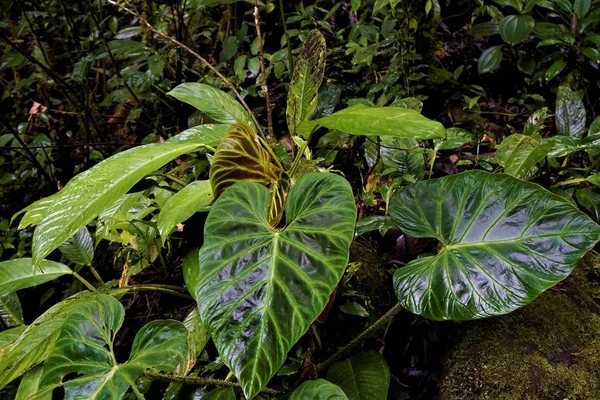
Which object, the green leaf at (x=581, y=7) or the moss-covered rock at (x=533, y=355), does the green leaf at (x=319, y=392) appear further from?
the green leaf at (x=581, y=7)

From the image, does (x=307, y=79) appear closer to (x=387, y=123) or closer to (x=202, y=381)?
(x=387, y=123)

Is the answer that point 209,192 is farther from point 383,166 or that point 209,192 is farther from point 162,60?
point 162,60

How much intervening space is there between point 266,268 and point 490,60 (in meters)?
1.61

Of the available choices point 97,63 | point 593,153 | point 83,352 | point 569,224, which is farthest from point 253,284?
point 97,63

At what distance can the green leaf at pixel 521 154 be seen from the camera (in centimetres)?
111

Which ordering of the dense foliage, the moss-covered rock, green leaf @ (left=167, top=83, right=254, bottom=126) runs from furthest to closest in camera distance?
green leaf @ (left=167, top=83, right=254, bottom=126) → the moss-covered rock → the dense foliage

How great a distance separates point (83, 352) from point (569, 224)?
0.92 metres

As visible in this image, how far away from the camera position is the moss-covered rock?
88 centimetres

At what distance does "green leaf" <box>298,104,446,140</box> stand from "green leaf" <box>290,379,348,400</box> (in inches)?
17.5

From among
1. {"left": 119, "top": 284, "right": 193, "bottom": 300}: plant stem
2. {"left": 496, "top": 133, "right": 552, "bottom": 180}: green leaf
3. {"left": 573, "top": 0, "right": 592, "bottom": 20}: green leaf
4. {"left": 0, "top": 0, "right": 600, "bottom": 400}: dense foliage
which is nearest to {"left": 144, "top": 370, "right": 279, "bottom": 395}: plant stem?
{"left": 0, "top": 0, "right": 600, "bottom": 400}: dense foliage

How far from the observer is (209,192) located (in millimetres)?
1053

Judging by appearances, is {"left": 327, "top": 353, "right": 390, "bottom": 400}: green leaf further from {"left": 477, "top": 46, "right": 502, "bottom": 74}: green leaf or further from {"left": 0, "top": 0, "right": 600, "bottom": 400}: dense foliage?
{"left": 477, "top": 46, "right": 502, "bottom": 74}: green leaf

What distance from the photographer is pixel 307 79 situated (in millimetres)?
1173

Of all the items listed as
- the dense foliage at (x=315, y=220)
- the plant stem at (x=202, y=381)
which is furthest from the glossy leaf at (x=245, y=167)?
the plant stem at (x=202, y=381)
